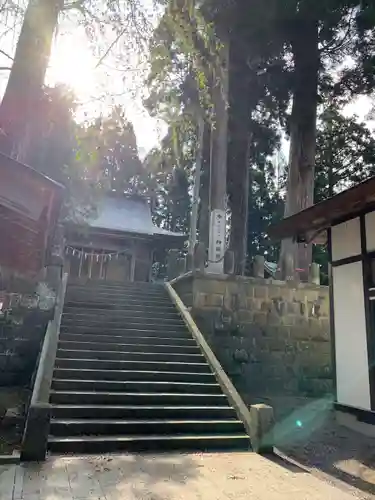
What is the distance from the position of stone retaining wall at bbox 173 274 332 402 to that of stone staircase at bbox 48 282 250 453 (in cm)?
94

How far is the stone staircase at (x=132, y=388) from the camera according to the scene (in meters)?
5.58

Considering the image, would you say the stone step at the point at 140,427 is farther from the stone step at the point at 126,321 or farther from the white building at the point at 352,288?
the stone step at the point at 126,321

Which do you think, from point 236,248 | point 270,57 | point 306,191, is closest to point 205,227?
point 236,248

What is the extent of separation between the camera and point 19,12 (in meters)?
7.19

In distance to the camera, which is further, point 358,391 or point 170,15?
point 170,15

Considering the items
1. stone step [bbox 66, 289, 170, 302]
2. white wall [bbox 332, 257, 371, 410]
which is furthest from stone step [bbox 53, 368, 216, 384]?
stone step [bbox 66, 289, 170, 302]

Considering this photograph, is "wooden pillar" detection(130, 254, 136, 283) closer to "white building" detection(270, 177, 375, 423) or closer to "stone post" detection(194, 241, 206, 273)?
"stone post" detection(194, 241, 206, 273)

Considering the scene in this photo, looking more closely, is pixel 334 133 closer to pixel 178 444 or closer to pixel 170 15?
pixel 170 15

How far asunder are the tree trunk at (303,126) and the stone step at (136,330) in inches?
181

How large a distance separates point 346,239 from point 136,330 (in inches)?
194

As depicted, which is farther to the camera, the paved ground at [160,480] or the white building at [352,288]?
the white building at [352,288]

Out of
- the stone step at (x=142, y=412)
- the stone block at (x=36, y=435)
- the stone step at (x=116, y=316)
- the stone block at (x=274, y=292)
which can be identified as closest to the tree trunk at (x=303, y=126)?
the stone block at (x=274, y=292)

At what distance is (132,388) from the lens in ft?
22.6

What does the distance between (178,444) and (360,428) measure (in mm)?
3145
